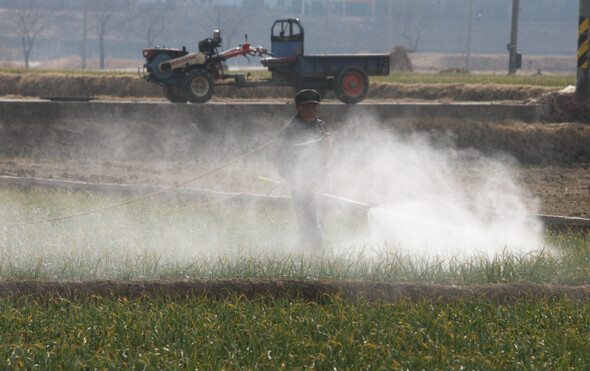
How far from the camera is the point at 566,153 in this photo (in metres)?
13.2

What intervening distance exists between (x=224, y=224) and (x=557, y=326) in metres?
3.85

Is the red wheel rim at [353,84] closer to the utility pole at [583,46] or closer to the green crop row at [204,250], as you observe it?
the utility pole at [583,46]

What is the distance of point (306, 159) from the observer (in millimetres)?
6547

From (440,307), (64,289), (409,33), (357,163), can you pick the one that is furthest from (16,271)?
(409,33)

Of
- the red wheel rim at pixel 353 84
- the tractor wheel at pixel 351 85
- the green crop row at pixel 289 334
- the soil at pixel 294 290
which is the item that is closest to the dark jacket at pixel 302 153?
the soil at pixel 294 290

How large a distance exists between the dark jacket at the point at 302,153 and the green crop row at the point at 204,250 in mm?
707

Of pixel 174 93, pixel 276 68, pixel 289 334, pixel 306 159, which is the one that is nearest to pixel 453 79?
pixel 276 68

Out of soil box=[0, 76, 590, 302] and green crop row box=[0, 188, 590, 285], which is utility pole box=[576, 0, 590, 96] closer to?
soil box=[0, 76, 590, 302]

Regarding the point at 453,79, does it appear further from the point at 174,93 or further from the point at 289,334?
the point at 289,334

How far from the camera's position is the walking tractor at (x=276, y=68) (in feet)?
47.6

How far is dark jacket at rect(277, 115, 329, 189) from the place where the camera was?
21.3 feet

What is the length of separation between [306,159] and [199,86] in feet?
28.2

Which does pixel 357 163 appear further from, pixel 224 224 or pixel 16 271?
pixel 16 271

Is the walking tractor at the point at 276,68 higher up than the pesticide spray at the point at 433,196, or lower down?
higher up
